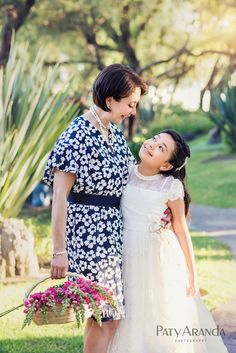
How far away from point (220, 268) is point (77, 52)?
63.6ft

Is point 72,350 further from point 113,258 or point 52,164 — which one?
point 52,164

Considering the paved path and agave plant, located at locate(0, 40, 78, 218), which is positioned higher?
→ agave plant, located at locate(0, 40, 78, 218)

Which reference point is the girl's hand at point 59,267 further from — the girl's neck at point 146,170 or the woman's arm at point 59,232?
the girl's neck at point 146,170

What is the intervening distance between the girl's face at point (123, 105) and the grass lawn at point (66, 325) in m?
1.84

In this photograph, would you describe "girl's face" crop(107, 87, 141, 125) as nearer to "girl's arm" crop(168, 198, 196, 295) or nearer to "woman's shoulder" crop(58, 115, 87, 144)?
"woman's shoulder" crop(58, 115, 87, 144)

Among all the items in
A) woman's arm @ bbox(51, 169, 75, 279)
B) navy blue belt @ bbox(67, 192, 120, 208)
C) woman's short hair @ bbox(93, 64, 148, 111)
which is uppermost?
woman's short hair @ bbox(93, 64, 148, 111)

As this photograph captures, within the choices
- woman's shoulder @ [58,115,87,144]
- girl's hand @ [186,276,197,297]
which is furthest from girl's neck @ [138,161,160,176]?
girl's hand @ [186,276,197,297]

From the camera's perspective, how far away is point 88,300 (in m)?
3.27

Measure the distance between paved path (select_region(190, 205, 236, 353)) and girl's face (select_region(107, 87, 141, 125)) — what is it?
6.08 feet

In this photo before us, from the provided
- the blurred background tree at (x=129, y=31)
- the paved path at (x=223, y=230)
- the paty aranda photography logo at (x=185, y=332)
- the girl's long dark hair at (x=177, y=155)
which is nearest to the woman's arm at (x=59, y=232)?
the girl's long dark hair at (x=177, y=155)

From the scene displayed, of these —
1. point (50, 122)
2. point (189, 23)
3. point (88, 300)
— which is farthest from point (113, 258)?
point (189, 23)

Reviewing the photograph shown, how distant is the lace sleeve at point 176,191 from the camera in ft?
12.3

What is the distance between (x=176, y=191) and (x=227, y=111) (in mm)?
16202

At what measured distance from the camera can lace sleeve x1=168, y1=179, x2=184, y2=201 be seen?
12.3 feet
